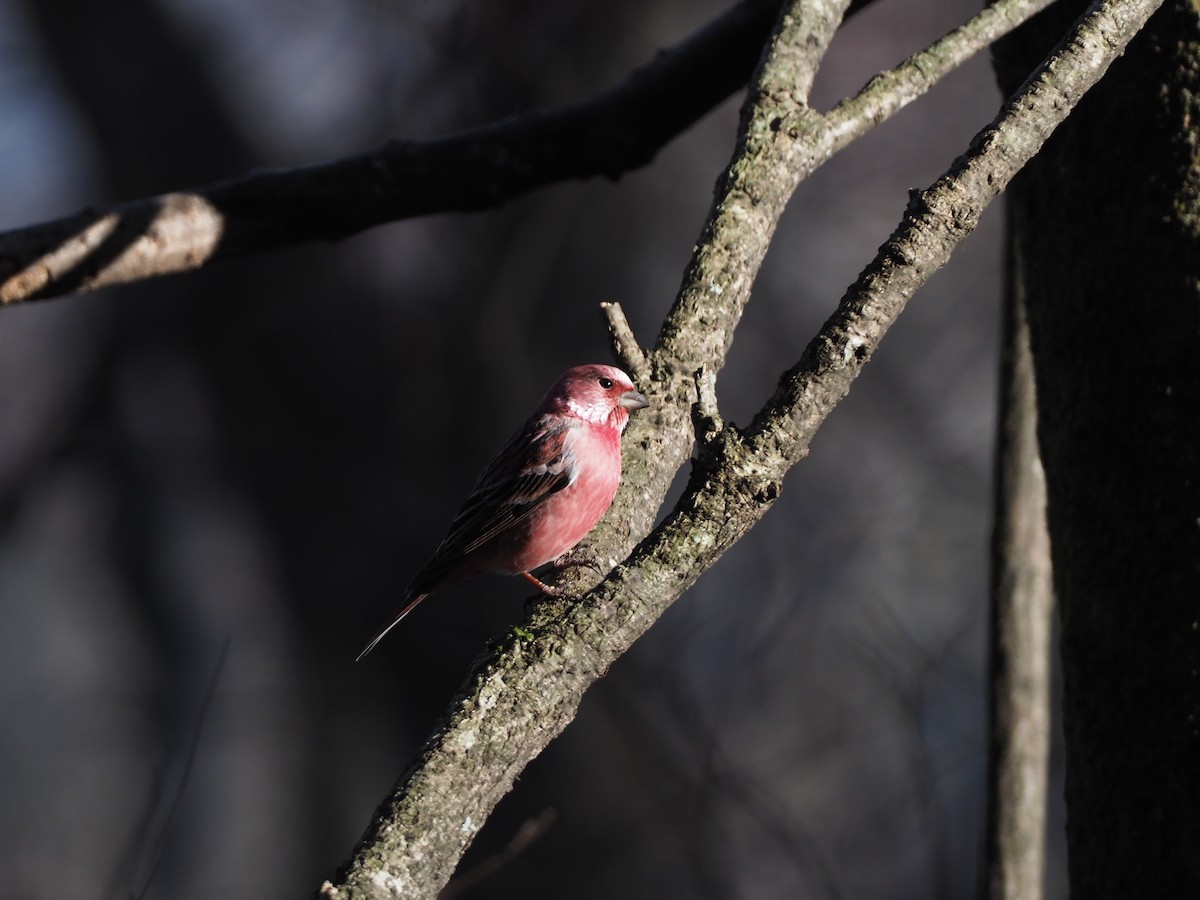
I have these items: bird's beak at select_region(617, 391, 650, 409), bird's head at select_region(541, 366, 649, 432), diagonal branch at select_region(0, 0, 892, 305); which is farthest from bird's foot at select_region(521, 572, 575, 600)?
diagonal branch at select_region(0, 0, 892, 305)

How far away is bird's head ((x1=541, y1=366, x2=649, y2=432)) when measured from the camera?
4223 millimetres

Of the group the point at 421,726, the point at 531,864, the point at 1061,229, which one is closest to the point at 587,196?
the point at 421,726

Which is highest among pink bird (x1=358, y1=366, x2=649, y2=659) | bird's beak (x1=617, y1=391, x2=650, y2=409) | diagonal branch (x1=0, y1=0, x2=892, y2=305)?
diagonal branch (x1=0, y1=0, x2=892, y2=305)

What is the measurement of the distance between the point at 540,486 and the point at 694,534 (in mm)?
2252

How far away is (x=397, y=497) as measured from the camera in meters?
8.55

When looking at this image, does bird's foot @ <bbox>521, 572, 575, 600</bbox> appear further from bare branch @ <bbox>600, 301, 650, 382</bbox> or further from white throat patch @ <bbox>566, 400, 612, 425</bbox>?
white throat patch @ <bbox>566, 400, 612, 425</bbox>

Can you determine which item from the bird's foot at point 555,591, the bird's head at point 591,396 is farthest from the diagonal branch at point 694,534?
the bird's head at point 591,396

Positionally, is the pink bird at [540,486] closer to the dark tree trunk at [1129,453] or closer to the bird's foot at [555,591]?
the bird's foot at [555,591]

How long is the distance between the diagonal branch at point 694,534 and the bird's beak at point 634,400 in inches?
28.0

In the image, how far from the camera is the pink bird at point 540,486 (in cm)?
405

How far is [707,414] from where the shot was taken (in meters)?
2.27

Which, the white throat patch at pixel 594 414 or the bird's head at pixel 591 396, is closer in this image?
the bird's head at pixel 591 396

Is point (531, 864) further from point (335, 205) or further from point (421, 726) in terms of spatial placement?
point (335, 205)

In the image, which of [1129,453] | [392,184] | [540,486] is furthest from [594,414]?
[1129,453]
